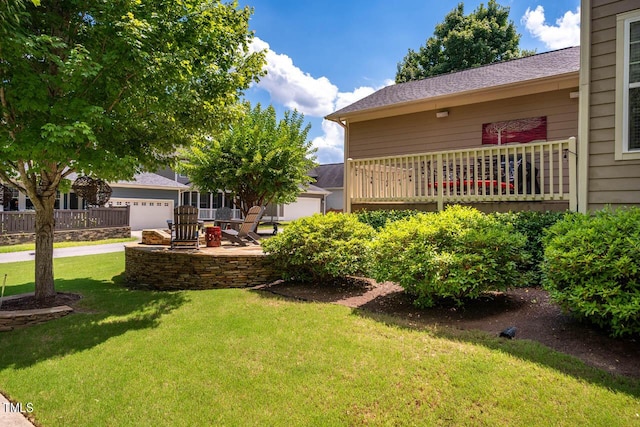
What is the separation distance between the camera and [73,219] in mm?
15047

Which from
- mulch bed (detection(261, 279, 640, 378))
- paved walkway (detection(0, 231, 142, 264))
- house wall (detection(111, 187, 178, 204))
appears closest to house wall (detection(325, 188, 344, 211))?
house wall (detection(111, 187, 178, 204))

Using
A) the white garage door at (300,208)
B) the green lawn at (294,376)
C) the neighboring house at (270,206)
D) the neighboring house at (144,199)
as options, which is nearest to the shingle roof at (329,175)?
the neighboring house at (270,206)

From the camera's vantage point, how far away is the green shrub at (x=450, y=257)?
14.4 ft

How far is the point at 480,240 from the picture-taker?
458cm

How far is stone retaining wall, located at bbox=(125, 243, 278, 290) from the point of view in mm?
6539

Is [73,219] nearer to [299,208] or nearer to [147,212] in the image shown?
[147,212]

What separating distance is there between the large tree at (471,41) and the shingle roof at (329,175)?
34.7ft

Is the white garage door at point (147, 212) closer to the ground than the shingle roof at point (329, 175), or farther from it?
closer to the ground

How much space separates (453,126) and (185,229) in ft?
23.7

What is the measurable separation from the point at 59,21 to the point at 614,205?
8.29m

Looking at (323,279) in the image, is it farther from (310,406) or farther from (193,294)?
(310,406)

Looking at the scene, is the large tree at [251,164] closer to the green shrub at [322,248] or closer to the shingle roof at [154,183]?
the green shrub at [322,248]

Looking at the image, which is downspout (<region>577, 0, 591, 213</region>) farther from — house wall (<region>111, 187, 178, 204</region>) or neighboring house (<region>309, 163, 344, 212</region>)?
neighboring house (<region>309, 163, 344, 212</region>)

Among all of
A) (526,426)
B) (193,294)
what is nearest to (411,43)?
(193,294)
